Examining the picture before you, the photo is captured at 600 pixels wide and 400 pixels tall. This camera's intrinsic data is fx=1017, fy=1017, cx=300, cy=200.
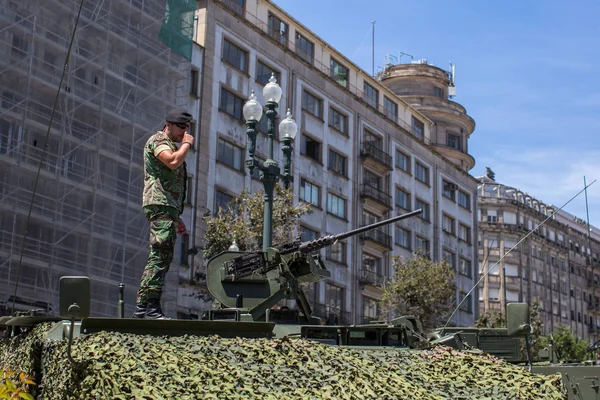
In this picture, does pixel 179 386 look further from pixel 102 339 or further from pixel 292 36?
pixel 292 36

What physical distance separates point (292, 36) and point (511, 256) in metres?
36.8

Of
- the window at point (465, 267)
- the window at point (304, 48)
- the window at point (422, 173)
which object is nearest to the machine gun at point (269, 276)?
the window at point (304, 48)

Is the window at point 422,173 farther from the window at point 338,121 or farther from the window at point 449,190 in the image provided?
the window at point 338,121

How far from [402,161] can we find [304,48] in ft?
31.7

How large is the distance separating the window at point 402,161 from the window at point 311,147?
7876 millimetres

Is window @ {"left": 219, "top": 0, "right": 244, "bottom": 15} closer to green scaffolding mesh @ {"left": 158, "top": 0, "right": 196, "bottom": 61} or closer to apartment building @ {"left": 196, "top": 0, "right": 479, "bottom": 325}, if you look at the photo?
apartment building @ {"left": 196, "top": 0, "right": 479, "bottom": 325}

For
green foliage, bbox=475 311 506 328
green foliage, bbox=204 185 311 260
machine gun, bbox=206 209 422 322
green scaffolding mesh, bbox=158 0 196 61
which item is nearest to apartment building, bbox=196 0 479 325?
green foliage, bbox=475 311 506 328

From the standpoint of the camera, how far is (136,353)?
6199mm

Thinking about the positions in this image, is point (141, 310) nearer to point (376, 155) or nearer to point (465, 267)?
point (376, 155)

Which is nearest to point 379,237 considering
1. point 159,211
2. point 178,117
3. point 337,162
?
point 337,162

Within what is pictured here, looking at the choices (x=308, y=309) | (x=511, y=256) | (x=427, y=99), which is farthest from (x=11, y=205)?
(x=511, y=256)

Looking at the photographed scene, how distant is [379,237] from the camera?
47.9 m

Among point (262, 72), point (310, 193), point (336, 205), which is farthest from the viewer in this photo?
point (336, 205)

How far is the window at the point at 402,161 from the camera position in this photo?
168ft
